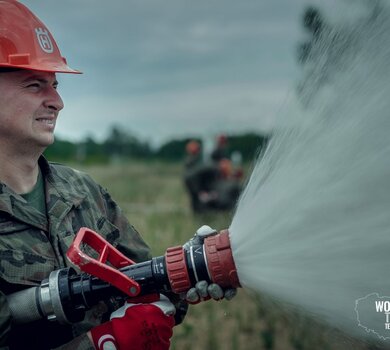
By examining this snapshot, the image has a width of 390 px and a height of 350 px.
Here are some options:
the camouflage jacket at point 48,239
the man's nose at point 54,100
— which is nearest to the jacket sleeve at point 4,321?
the camouflage jacket at point 48,239

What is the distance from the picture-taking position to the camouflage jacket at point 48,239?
240 centimetres

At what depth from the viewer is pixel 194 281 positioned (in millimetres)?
2320

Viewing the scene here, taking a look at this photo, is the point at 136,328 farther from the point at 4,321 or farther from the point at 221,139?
the point at 221,139

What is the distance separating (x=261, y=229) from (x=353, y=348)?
2.30 ft

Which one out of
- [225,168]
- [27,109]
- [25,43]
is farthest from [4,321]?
[225,168]

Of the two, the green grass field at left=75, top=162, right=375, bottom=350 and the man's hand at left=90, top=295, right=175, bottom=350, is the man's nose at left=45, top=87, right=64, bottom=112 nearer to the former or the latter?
the man's hand at left=90, top=295, right=175, bottom=350

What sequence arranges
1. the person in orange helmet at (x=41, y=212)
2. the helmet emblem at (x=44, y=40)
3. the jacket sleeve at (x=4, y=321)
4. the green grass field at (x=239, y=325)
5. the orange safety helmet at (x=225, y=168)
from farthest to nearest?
the orange safety helmet at (x=225, y=168)
the green grass field at (x=239, y=325)
the helmet emblem at (x=44, y=40)
the person in orange helmet at (x=41, y=212)
the jacket sleeve at (x=4, y=321)

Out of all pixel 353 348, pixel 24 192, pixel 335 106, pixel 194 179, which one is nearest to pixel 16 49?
pixel 24 192

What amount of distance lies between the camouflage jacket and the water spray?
0.28 ft

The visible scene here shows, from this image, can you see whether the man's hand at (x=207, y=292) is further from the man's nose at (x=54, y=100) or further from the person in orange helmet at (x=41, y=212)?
the man's nose at (x=54, y=100)

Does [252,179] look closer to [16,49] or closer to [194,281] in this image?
[194,281]

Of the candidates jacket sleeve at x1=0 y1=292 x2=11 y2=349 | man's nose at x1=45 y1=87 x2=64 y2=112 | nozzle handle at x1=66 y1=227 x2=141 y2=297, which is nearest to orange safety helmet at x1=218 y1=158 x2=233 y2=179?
man's nose at x1=45 y1=87 x2=64 y2=112

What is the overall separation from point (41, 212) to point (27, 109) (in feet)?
1.28

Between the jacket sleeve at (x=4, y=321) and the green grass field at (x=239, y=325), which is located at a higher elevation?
the jacket sleeve at (x=4, y=321)
